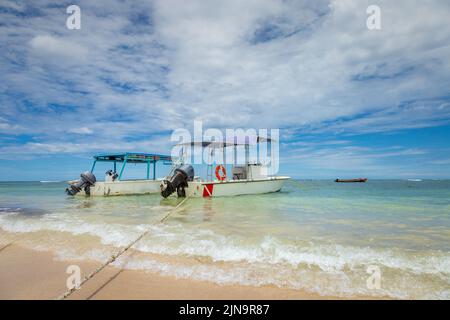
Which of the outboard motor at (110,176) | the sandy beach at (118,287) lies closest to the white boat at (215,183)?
the outboard motor at (110,176)

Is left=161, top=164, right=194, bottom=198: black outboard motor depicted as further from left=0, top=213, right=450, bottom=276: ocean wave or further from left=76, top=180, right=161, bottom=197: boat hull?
left=0, top=213, right=450, bottom=276: ocean wave

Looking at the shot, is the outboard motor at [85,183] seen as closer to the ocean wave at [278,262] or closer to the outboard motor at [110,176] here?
the outboard motor at [110,176]

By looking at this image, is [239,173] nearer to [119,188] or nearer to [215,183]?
[215,183]

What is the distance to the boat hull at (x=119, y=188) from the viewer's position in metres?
20.8

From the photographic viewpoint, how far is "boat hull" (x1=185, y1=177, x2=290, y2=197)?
17.7 meters

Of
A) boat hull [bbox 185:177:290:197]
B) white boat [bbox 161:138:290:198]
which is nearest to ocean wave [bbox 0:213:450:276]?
white boat [bbox 161:138:290:198]

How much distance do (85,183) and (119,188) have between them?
2848mm

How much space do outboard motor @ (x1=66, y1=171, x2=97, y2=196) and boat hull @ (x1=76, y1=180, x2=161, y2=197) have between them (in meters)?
0.43

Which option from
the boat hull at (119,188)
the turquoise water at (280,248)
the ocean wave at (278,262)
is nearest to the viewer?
the ocean wave at (278,262)

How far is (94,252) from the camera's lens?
17.5 feet

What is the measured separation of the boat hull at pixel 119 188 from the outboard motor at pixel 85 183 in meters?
0.43

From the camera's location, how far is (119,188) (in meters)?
21.3
